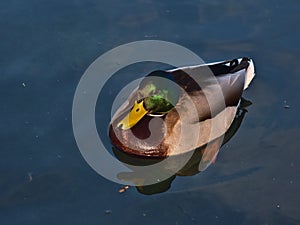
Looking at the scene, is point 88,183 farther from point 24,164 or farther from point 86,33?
point 86,33

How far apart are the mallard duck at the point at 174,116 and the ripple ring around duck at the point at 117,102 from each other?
22 millimetres

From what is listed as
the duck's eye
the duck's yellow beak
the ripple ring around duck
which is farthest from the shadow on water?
the duck's eye

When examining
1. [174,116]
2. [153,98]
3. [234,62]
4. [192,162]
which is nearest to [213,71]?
Result: [234,62]

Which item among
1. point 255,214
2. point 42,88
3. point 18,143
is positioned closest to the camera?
A: point 255,214

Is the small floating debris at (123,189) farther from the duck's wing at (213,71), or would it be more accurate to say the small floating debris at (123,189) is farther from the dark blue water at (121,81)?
the duck's wing at (213,71)

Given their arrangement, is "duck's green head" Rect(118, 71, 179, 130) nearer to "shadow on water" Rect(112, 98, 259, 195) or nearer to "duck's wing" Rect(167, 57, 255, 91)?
"duck's wing" Rect(167, 57, 255, 91)

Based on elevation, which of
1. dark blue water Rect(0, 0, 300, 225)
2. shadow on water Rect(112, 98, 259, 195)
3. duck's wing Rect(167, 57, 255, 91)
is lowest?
shadow on water Rect(112, 98, 259, 195)

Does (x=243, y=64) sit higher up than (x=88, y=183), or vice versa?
(x=243, y=64)

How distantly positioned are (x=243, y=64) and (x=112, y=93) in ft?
3.85

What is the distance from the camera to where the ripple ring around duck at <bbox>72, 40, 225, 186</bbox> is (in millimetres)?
5789

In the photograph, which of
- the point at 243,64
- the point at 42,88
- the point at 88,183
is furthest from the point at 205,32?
the point at 88,183

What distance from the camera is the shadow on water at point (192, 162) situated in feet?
18.6

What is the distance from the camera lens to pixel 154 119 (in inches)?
237

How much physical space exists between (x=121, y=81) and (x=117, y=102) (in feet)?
0.86
